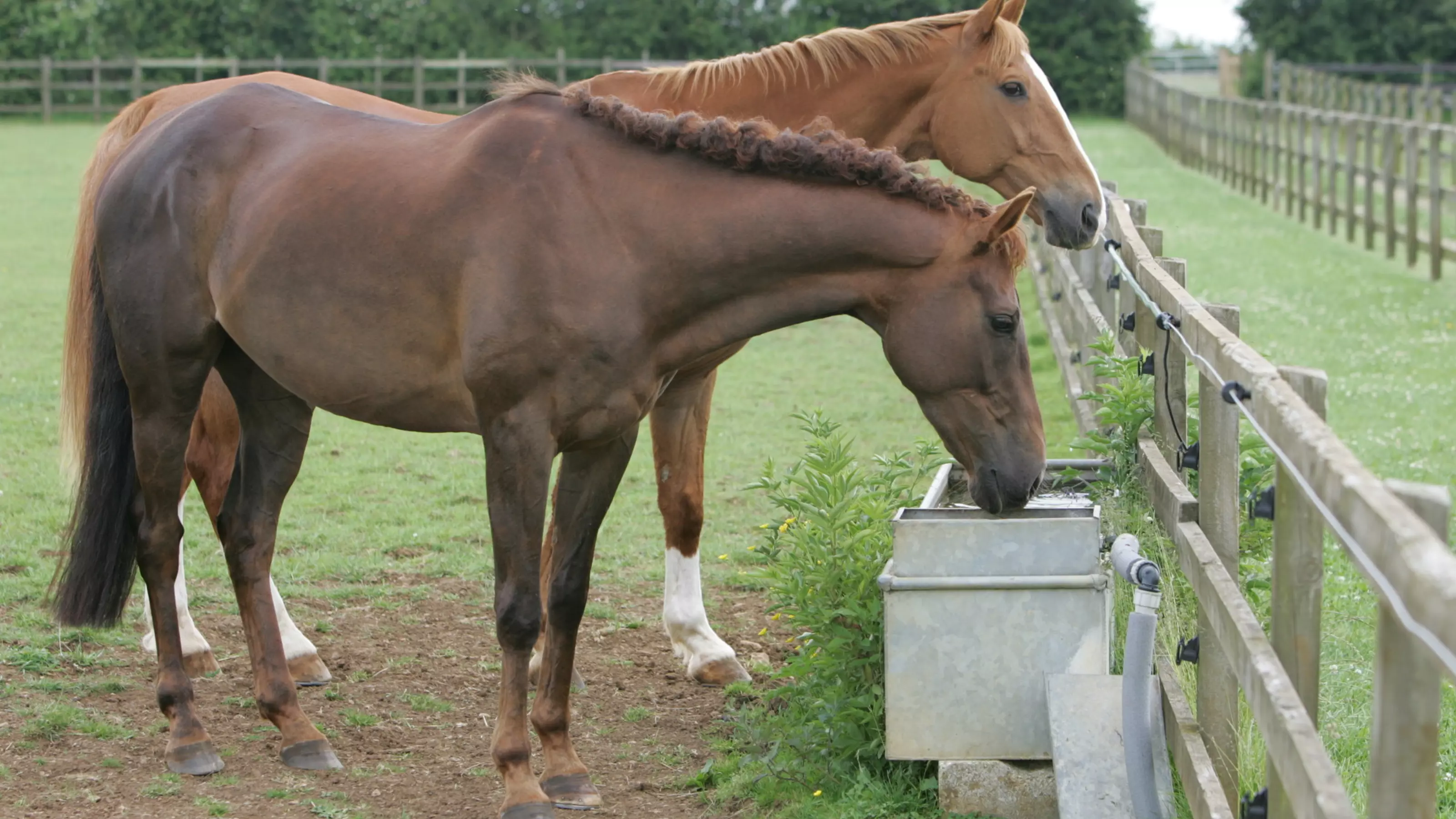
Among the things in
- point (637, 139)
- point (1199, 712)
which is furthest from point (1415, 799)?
point (637, 139)

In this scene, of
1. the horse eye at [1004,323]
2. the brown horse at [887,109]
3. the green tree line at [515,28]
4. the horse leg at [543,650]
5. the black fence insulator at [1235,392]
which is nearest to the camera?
the black fence insulator at [1235,392]

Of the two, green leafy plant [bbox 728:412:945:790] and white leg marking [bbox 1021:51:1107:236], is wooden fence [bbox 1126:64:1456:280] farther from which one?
green leafy plant [bbox 728:412:945:790]

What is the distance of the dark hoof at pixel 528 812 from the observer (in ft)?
12.5

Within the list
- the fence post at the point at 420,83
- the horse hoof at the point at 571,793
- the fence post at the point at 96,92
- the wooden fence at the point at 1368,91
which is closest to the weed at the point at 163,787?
the horse hoof at the point at 571,793

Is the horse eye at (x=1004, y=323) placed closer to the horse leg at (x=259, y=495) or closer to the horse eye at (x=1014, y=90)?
the horse eye at (x=1014, y=90)

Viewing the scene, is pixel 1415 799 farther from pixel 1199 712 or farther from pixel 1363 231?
pixel 1363 231

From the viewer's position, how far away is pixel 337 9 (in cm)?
4041

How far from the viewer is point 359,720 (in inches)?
184

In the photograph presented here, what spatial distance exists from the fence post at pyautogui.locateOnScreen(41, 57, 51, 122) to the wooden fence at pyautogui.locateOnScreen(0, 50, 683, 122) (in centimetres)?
2

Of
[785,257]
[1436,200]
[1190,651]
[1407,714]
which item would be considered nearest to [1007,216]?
[785,257]

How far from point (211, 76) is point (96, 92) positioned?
13.0 feet

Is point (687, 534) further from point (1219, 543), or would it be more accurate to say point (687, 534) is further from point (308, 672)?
point (1219, 543)

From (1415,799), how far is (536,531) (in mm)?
2474

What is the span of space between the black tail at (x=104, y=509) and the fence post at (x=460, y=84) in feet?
104
